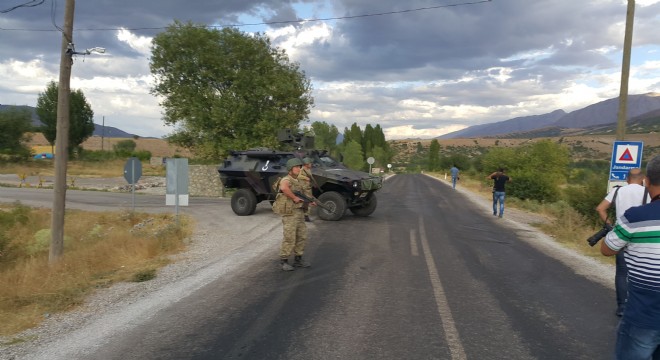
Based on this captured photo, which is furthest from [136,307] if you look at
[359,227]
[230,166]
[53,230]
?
[230,166]

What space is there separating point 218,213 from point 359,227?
231 inches

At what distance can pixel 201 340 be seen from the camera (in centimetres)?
461

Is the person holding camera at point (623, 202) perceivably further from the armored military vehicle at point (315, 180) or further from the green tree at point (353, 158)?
the green tree at point (353, 158)

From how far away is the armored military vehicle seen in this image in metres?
13.5

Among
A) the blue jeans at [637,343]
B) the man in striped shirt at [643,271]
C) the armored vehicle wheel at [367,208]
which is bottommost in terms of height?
the armored vehicle wheel at [367,208]

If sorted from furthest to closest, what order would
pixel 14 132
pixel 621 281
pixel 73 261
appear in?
pixel 14 132
pixel 73 261
pixel 621 281

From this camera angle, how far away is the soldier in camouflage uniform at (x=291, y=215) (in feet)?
24.6

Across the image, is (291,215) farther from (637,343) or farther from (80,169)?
(80,169)

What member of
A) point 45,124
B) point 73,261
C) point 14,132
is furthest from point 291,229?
point 45,124

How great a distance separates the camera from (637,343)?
2.75 meters

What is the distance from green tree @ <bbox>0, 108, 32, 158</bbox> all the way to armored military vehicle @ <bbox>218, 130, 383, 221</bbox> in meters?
45.8

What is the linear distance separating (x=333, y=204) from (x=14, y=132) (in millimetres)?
52102

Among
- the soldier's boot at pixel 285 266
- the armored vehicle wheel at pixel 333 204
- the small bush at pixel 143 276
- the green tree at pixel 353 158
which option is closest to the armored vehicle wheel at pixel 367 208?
the armored vehicle wheel at pixel 333 204

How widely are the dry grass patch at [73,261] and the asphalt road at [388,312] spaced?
1540 millimetres
